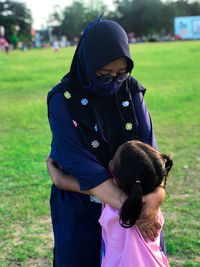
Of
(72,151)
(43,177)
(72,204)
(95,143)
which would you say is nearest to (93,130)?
(95,143)

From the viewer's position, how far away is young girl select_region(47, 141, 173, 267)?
1485 mm

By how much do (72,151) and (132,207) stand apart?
0.39m

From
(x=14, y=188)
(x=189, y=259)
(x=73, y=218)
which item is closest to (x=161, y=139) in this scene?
(x=14, y=188)

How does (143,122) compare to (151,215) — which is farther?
(143,122)

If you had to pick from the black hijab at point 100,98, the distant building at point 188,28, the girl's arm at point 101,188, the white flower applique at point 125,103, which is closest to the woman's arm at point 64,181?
the girl's arm at point 101,188

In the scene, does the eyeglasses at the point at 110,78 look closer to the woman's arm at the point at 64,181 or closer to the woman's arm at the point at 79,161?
the woman's arm at the point at 79,161

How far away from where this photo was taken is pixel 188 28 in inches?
2452

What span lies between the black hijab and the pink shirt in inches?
12.2

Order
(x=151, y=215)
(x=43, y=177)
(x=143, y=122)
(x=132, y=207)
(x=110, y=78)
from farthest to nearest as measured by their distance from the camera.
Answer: (x=43, y=177), (x=143, y=122), (x=110, y=78), (x=151, y=215), (x=132, y=207)

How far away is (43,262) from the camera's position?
2.96 metres

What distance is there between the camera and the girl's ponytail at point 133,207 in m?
1.45

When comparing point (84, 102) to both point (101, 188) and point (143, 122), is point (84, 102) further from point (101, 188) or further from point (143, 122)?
point (101, 188)

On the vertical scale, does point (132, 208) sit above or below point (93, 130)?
below

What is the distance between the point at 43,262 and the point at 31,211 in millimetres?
873
